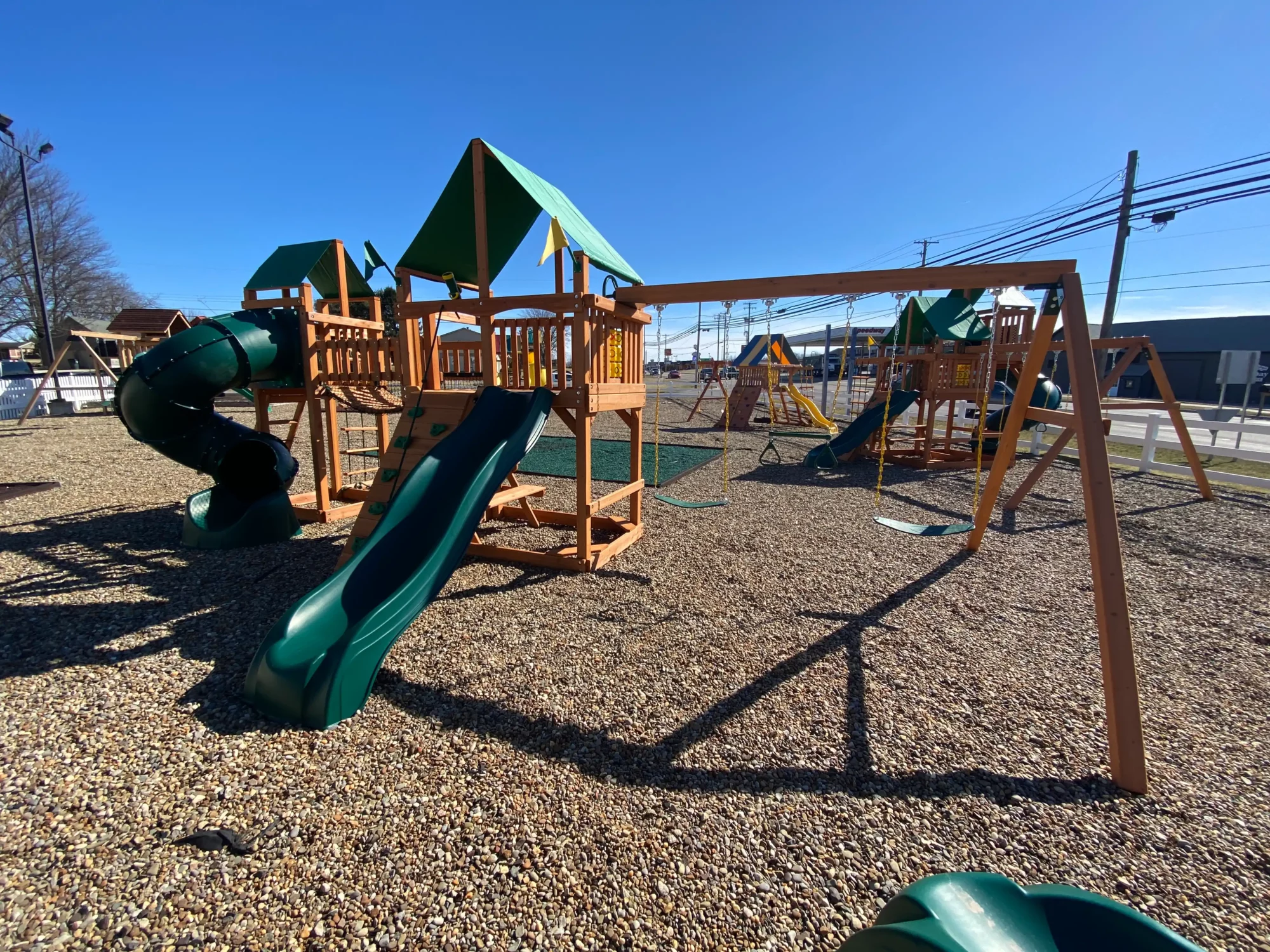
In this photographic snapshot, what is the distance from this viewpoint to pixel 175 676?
3332 millimetres

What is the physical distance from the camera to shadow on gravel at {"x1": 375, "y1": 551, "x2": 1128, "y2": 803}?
2557 millimetres

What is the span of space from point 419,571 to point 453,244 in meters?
4.04

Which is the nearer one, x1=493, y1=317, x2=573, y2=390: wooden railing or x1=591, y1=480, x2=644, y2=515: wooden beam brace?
x1=493, y1=317, x2=573, y2=390: wooden railing

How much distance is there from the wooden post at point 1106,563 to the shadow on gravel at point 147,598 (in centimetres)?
A: 431

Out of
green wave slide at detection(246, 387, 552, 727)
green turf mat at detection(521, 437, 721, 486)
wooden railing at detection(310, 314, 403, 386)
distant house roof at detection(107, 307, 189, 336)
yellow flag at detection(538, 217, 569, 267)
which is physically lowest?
green turf mat at detection(521, 437, 721, 486)

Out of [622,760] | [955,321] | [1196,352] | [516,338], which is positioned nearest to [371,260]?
[516,338]

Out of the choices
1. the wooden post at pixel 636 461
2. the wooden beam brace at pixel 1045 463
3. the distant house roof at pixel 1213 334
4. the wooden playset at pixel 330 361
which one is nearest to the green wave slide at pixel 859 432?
the wooden beam brace at pixel 1045 463

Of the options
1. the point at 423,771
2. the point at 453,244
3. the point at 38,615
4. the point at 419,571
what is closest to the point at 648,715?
the point at 423,771

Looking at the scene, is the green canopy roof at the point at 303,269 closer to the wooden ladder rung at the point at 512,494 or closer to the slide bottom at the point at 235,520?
the slide bottom at the point at 235,520

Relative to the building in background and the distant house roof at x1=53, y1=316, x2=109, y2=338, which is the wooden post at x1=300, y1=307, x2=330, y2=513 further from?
the building in background

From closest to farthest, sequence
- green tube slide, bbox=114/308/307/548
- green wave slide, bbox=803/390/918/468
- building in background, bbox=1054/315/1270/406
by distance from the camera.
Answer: green tube slide, bbox=114/308/307/548 → green wave slide, bbox=803/390/918/468 → building in background, bbox=1054/315/1270/406

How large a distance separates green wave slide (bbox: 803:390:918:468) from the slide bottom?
29.2 ft

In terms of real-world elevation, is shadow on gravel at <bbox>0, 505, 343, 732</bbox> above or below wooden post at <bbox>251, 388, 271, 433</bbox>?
below

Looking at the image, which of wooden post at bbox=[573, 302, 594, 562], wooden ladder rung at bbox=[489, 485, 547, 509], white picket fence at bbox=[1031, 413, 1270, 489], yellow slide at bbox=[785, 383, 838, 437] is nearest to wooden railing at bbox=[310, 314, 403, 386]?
wooden ladder rung at bbox=[489, 485, 547, 509]
